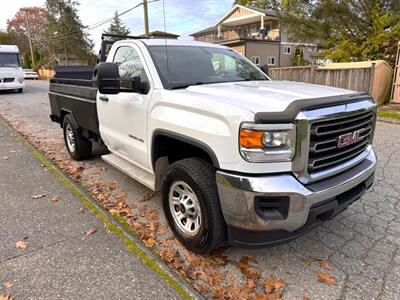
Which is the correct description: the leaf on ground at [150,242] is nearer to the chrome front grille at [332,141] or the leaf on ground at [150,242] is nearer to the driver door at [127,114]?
the driver door at [127,114]

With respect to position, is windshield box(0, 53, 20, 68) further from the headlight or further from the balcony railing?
the balcony railing

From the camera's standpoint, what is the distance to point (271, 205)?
232 centimetres

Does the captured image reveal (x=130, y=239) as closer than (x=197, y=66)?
Yes

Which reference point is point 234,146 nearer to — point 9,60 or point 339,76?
point 339,76

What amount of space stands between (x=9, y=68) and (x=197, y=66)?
60.1 feet

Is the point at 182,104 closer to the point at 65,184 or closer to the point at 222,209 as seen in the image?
the point at 222,209

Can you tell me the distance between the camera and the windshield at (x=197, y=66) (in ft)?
11.3

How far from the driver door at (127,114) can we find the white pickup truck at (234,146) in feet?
0.07

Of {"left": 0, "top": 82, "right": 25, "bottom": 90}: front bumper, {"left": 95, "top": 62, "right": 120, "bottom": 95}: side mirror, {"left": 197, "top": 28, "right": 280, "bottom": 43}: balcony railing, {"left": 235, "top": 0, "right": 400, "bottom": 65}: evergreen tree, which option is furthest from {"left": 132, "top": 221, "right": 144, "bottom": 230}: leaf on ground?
{"left": 197, "top": 28, "right": 280, "bottom": 43}: balcony railing

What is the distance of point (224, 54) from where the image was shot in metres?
4.30

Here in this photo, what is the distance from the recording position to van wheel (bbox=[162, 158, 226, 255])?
2.60 meters

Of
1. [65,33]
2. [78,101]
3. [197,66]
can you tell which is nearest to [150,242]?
[197,66]

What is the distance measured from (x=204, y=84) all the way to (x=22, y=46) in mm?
66252

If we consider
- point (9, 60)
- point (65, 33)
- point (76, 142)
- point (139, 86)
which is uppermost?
point (65, 33)
